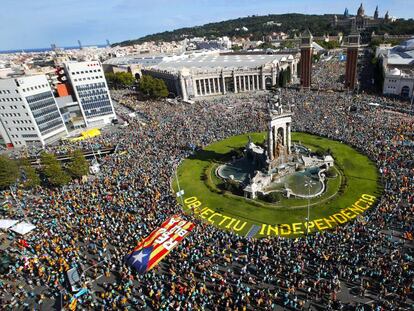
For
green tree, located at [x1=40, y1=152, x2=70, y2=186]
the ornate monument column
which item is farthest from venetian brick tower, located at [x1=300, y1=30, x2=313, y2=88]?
green tree, located at [x1=40, y1=152, x2=70, y2=186]

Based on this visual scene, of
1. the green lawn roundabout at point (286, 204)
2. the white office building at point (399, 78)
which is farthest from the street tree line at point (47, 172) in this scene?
the white office building at point (399, 78)

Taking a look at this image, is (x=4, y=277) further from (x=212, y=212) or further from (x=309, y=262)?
(x=309, y=262)

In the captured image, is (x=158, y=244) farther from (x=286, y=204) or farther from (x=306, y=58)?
(x=306, y=58)

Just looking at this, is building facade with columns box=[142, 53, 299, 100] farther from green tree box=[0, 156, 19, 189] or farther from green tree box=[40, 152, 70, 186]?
green tree box=[0, 156, 19, 189]

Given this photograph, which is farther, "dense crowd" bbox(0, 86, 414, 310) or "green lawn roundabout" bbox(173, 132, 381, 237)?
"green lawn roundabout" bbox(173, 132, 381, 237)

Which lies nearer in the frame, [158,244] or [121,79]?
[158,244]

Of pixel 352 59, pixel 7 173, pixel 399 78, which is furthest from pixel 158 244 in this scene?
pixel 352 59
